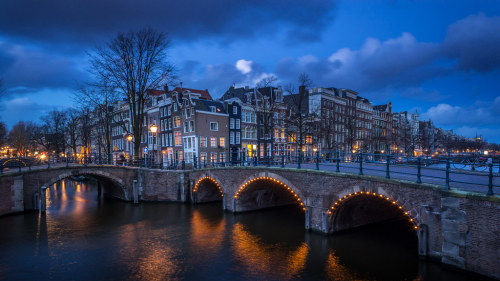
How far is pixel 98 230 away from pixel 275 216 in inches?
448

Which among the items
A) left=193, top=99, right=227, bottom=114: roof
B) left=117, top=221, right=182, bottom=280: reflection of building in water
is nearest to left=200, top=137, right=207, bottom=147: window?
left=193, top=99, right=227, bottom=114: roof

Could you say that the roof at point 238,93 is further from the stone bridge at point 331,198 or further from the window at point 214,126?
the stone bridge at point 331,198

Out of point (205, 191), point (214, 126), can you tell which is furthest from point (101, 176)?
point (214, 126)

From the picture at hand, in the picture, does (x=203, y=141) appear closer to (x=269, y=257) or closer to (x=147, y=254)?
(x=147, y=254)

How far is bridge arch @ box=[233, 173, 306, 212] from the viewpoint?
20586mm

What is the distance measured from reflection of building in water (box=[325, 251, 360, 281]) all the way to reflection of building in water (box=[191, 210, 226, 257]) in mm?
5309

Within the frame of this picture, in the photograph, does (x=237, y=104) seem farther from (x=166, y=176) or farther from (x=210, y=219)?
(x=210, y=219)

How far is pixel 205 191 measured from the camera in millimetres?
26906

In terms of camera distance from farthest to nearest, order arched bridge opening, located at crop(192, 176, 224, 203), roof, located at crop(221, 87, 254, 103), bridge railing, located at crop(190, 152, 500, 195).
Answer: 1. roof, located at crop(221, 87, 254, 103)
2. arched bridge opening, located at crop(192, 176, 224, 203)
3. bridge railing, located at crop(190, 152, 500, 195)

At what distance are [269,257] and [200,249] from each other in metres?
3.47

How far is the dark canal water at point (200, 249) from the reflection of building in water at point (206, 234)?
2.0 inches

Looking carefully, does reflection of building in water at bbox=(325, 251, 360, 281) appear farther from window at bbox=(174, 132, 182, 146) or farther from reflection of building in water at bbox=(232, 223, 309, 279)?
window at bbox=(174, 132, 182, 146)

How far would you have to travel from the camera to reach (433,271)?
37.8ft

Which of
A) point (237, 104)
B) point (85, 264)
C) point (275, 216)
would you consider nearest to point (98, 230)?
Result: point (85, 264)
